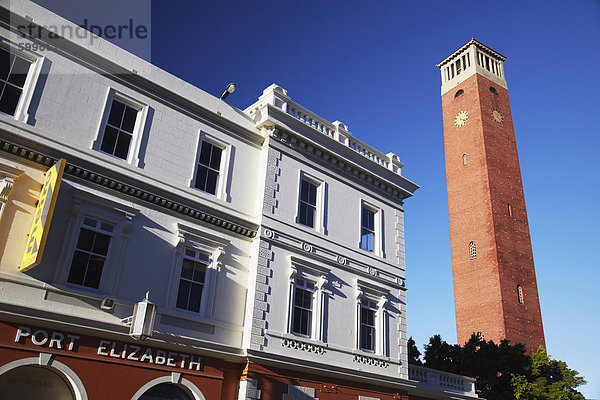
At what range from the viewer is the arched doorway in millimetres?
11352

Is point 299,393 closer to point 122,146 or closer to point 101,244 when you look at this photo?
point 101,244

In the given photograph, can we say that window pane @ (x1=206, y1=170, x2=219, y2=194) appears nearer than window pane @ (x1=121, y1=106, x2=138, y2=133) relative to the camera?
No

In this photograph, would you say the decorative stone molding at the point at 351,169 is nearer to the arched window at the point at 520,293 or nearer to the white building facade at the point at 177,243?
the white building facade at the point at 177,243

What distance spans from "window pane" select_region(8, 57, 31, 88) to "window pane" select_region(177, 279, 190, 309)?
6.74 metres

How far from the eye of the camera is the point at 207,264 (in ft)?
49.1

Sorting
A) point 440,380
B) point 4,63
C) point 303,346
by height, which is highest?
point 4,63

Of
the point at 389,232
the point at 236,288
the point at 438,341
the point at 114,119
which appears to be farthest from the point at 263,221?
the point at 438,341

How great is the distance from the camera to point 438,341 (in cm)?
2780

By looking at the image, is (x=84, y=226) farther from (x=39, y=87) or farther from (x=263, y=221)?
(x=263, y=221)

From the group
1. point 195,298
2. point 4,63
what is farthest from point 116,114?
point 195,298

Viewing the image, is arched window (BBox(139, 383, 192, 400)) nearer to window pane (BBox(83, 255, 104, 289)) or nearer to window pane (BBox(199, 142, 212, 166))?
window pane (BBox(83, 255, 104, 289))

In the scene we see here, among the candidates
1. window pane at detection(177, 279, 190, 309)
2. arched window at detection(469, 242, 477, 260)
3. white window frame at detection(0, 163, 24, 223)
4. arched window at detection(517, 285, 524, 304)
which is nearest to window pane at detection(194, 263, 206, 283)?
window pane at detection(177, 279, 190, 309)

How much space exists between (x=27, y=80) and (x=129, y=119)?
283 cm

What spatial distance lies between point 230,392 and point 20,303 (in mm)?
6137
